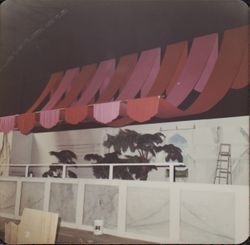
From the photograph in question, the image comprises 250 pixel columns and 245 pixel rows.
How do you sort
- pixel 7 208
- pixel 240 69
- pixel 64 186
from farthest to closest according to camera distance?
pixel 7 208, pixel 64 186, pixel 240 69

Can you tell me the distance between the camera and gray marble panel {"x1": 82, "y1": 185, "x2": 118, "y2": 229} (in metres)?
1.59

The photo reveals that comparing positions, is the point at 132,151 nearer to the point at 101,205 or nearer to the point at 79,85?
the point at 101,205

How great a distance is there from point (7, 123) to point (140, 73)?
834 millimetres

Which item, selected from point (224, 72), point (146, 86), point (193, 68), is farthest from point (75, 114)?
point (224, 72)

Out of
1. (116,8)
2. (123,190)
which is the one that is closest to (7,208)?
(123,190)

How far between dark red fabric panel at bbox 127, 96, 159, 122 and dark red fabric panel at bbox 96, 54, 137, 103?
0.40 ft

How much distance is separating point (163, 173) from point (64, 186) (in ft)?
1.73

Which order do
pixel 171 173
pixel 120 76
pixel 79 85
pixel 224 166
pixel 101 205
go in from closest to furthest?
1. pixel 224 166
2. pixel 171 173
3. pixel 101 205
4. pixel 120 76
5. pixel 79 85

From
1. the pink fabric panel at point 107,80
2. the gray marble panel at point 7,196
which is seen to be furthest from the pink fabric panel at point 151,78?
the gray marble panel at point 7,196

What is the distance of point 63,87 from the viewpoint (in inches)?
74.9

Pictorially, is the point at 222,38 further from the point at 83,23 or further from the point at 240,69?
the point at 83,23

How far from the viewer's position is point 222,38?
1.57 meters

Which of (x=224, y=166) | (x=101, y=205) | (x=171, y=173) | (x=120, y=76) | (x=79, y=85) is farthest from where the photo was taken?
(x=79, y=85)

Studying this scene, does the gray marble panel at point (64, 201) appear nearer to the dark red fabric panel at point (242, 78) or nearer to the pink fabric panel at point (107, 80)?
the pink fabric panel at point (107, 80)
